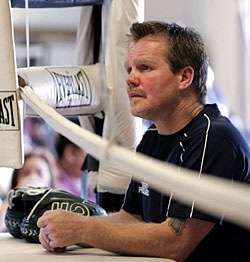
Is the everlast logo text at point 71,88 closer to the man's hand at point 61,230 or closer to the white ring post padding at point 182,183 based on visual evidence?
the man's hand at point 61,230

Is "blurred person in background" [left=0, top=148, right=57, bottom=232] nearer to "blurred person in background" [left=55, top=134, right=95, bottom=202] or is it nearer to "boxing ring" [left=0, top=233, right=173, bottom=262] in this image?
"blurred person in background" [left=55, top=134, right=95, bottom=202]

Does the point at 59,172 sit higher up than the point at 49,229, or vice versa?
the point at 49,229

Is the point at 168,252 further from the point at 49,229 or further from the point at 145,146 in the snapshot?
the point at 145,146

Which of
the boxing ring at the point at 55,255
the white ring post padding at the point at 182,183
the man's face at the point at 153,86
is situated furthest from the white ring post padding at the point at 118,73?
the white ring post padding at the point at 182,183

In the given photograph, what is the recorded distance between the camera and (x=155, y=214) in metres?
1.69

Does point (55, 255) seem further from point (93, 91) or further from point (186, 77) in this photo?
point (93, 91)

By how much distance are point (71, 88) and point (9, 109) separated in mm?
429

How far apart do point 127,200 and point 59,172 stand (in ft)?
5.09

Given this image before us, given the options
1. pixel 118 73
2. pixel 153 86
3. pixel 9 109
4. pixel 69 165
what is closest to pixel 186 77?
pixel 153 86

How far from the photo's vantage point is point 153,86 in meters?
1.68

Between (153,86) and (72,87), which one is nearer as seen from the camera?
(153,86)

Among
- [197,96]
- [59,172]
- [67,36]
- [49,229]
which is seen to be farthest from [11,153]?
[67,36]

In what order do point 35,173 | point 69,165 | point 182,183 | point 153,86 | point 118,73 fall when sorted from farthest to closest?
point 69,165
point 35,173
point 118,73
point 153,86
point 182,183

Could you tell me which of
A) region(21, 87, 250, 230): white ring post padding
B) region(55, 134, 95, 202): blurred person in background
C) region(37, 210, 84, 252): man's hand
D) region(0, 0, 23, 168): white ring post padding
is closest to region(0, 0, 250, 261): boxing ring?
region(0, 0, 23, 168): white ring post padding
